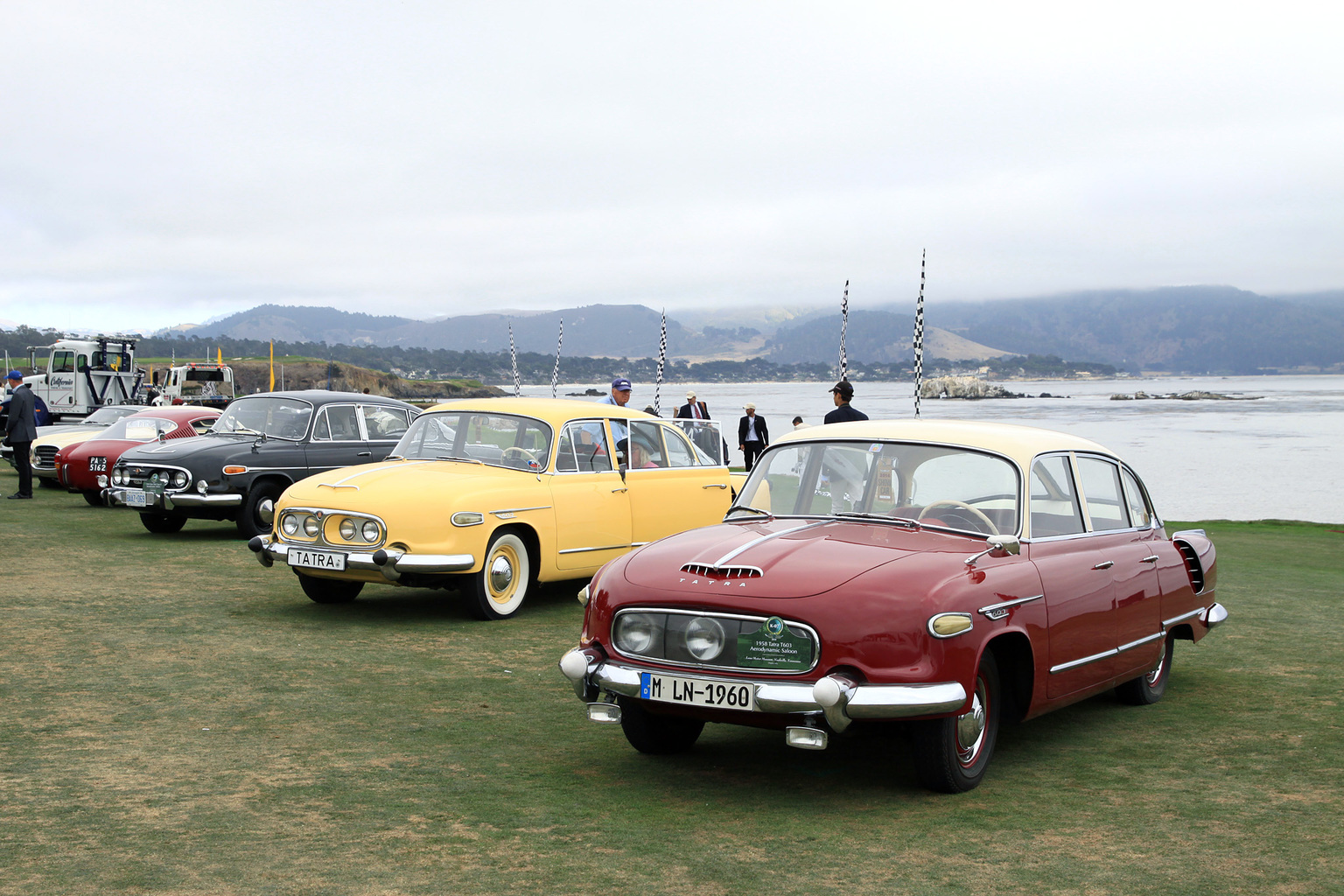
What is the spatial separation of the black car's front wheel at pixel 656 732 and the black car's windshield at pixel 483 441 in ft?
14.6

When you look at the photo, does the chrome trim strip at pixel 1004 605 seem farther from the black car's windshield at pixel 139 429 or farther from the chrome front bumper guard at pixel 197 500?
the black car's windshield at pixel 139 429

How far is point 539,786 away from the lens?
527 cm

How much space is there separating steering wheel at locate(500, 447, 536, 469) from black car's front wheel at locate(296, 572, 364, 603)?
1664mm

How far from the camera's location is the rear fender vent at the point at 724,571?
5113mm

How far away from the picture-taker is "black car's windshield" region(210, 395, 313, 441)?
47.6 ft

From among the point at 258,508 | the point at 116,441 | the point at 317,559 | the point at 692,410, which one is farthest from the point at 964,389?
the point at 317,559

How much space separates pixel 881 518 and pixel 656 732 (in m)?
1.54

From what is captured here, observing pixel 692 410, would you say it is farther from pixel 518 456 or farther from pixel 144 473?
pixel 518 456

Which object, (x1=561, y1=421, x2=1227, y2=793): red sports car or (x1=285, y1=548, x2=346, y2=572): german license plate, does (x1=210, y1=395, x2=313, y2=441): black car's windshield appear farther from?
(x1=561, y1=421, x2=1227, y2=793): red sports car

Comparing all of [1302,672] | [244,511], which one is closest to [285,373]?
[244,511]

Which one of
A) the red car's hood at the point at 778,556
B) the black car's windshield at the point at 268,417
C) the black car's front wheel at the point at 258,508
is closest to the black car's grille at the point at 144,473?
the black car's front wheel at the point at 258,508

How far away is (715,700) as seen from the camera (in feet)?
16.1

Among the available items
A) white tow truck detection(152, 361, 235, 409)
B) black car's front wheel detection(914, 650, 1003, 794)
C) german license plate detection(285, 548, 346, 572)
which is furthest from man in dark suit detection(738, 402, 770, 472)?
white tow truck detection(152, 361, 235, 409)

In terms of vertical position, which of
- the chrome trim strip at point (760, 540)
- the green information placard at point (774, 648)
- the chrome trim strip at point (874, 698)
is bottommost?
the chrome trim strip at point (874, 698)
